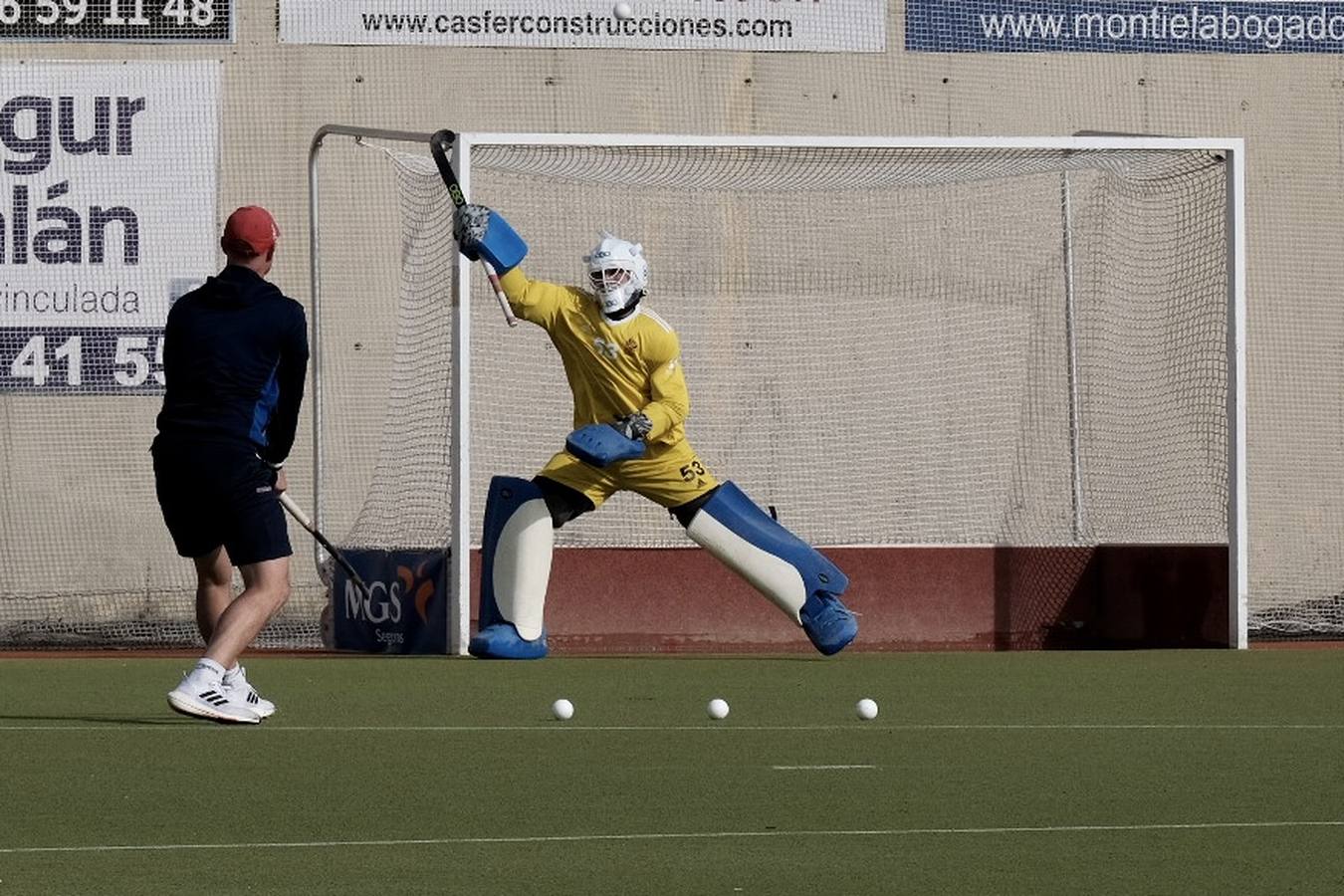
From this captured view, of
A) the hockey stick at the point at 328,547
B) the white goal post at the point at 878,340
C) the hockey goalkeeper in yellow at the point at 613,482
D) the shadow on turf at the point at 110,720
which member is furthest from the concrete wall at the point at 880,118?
the shadow on turf at the point at 110,720

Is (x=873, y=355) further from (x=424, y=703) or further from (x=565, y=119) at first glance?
(x=424, y=703)

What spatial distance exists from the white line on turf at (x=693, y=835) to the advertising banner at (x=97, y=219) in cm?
807

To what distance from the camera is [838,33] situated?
13500mm

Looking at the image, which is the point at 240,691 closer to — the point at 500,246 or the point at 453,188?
the point at 500,246

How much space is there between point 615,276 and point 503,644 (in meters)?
1.42

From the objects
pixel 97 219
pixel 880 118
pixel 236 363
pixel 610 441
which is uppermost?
pixel 880 118

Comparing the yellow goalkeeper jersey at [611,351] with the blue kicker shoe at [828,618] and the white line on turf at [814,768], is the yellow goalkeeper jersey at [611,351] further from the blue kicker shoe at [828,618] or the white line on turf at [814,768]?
the white line on turf at [814,768]

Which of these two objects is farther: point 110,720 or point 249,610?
point 110,720

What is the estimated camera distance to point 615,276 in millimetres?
9688

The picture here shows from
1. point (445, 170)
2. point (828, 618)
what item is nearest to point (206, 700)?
point (445, 170)

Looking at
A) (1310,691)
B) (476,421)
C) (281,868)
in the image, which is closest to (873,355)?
(476,421)

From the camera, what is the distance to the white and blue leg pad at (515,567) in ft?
32.2

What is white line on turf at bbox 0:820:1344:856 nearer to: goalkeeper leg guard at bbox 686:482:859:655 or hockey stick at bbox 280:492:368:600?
hockey stick at bbox 280:492:368:600

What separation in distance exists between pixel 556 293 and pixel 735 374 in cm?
335
